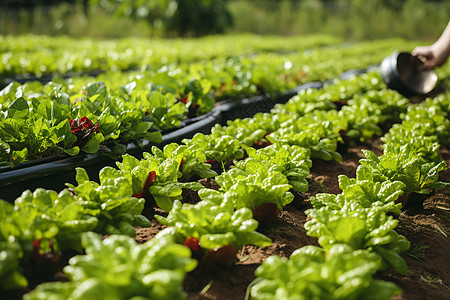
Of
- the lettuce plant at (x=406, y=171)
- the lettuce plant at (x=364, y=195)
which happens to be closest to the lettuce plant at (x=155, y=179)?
the lettuce plant at (x=364, y=195)

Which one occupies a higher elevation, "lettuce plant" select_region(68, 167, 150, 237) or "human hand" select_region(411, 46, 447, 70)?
"human hand" select_region(411, 46, 447, 70)

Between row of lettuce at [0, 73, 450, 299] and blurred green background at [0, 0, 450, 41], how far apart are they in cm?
1566

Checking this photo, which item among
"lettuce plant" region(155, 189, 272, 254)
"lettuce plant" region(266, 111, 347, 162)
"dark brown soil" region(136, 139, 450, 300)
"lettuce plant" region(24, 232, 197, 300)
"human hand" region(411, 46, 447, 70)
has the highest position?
"human hand" region(411, 46, 447, 70)

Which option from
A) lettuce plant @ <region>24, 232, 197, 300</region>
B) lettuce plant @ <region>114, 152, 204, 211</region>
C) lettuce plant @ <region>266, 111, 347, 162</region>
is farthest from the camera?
lettuce plant @ <region>266, 111, 347, 162</region>

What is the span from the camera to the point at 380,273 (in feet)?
5.78

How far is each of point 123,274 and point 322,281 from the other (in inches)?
24.1

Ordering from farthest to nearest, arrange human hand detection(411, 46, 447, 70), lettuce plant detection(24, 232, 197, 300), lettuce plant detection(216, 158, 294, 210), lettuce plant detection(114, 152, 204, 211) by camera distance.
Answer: human hand detection(411, 46, 447, 70) < lettuce plant detection(114, 152, 204, 211) < lettuce plant detection(216, 158, 294, 210) < lettuce plant detection(24, 232, 197, 300)

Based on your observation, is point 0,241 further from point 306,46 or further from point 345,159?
point 306,46

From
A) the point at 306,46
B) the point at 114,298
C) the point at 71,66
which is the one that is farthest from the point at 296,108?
the point at 306,46

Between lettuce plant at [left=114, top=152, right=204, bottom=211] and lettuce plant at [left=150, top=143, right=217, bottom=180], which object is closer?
lettuce plant at [left=114, top=152, right=204, bottom=211]

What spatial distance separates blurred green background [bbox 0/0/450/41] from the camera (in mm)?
17500

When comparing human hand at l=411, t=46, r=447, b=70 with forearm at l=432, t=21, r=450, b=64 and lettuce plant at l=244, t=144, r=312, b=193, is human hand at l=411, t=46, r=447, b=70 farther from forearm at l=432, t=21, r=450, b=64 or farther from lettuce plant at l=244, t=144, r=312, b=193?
lettuce plant at l=244, t=144, r=312, b=193

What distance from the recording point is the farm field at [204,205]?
4.22 ft

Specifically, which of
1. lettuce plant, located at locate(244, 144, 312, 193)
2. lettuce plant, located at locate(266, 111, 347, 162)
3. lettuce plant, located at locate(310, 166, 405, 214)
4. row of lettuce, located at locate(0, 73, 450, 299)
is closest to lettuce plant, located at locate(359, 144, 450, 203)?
row of lettuce, located at locate(0, 73, 450, 299)
